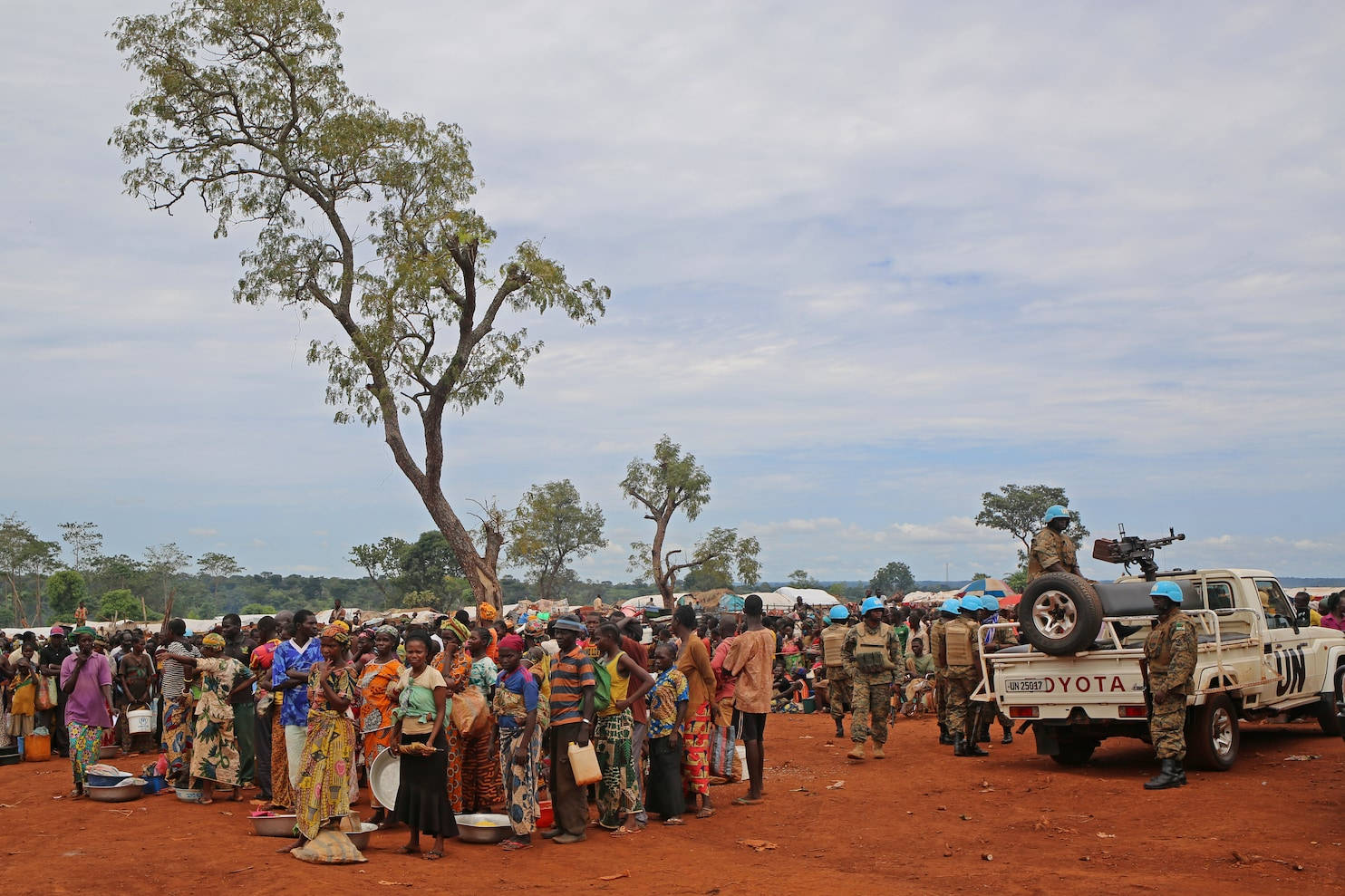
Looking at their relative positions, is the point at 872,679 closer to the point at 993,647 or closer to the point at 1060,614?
the point at 993,647

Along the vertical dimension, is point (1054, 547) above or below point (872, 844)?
above

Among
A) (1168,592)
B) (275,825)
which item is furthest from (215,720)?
(1168,592)

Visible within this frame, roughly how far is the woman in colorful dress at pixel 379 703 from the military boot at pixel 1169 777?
6.65m

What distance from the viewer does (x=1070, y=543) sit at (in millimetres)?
11641

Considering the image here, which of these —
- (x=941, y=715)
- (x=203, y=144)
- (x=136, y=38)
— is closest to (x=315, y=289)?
(x=203, y=144)

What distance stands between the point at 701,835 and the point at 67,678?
7.52 metres

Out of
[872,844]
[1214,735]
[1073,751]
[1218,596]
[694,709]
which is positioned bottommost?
[872,844]

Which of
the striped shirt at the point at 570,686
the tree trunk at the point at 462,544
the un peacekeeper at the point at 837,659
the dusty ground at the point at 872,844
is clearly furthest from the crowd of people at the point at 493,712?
the tree trunk at the point at 462,544

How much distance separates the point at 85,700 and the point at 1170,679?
10710mm

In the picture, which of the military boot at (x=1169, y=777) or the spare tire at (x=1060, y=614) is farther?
the spare tire at (x=1060, y=614)

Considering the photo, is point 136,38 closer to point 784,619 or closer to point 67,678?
point 67,678

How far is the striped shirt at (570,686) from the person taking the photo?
8.23 m

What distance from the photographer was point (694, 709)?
9.38 meters

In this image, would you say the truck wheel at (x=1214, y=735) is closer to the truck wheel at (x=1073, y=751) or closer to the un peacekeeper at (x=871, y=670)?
the truck wheel at (x=1073, y=751)
